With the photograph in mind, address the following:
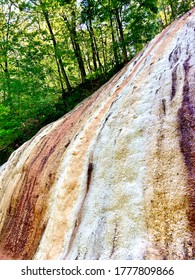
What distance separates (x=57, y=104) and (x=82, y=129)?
9650mm

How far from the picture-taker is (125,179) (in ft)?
9.70

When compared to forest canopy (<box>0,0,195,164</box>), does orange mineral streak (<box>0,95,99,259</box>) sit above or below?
below

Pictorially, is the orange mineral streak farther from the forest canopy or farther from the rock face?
the forest canopy

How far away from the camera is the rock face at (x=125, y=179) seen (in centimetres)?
243

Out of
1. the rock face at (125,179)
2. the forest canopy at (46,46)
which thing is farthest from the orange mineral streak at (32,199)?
the forest canopy at (46,46)

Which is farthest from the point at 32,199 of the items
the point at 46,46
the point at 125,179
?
the point at 46,46

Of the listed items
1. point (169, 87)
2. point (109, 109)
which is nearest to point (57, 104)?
point (109, 109)

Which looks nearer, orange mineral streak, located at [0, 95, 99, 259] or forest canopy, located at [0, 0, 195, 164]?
orange mineral streak, located at [0, 95, 99, 259]

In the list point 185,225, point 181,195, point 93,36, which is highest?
point 93,36

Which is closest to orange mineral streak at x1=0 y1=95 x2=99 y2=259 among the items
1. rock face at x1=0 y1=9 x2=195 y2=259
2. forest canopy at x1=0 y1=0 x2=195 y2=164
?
rock face at x1=0 y1=9 x2=195 y2=259

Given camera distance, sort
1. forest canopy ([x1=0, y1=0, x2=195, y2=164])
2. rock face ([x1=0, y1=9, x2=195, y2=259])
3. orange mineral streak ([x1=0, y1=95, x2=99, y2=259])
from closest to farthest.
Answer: rock face ([x1=0, y1=9, x2=195, y2=259]) → orange mineral streak ([x1=0, y1=95, x2=99, y2=259]) → forest canopy ([x1=0, y1=0, x2=195, y2=164])

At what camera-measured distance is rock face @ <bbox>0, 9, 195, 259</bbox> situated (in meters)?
2.43
